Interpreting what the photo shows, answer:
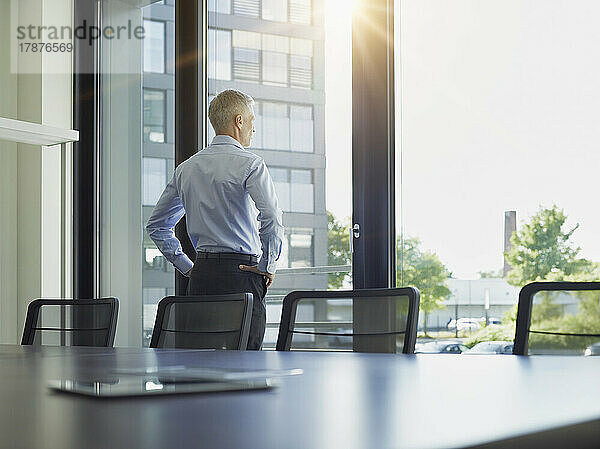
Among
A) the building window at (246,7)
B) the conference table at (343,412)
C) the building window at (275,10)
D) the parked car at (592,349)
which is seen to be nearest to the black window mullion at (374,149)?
the building window at (275,10)

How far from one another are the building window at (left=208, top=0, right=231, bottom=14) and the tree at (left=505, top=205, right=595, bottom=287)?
7.10 feet

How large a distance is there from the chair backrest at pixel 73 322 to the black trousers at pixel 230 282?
0.51 m

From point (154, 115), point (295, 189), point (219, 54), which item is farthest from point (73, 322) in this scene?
point (154, 115)

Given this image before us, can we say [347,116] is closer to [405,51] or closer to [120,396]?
[405,51]

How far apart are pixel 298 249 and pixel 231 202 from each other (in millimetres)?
912

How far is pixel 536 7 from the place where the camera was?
3.59 m

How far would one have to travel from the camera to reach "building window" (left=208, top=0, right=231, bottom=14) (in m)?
4.78

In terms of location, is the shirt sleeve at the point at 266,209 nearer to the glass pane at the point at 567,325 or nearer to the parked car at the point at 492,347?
the parked car at the point at 492,347

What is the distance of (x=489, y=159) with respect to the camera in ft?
12.0

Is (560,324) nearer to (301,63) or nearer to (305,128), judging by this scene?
(305,128)

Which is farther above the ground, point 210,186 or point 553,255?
point 210,186

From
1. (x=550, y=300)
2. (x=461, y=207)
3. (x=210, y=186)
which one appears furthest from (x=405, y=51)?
(x=550, y=300)

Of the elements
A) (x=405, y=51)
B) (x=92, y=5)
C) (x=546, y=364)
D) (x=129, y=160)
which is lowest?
(x=546, y=364)

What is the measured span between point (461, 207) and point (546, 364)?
2498 mm
